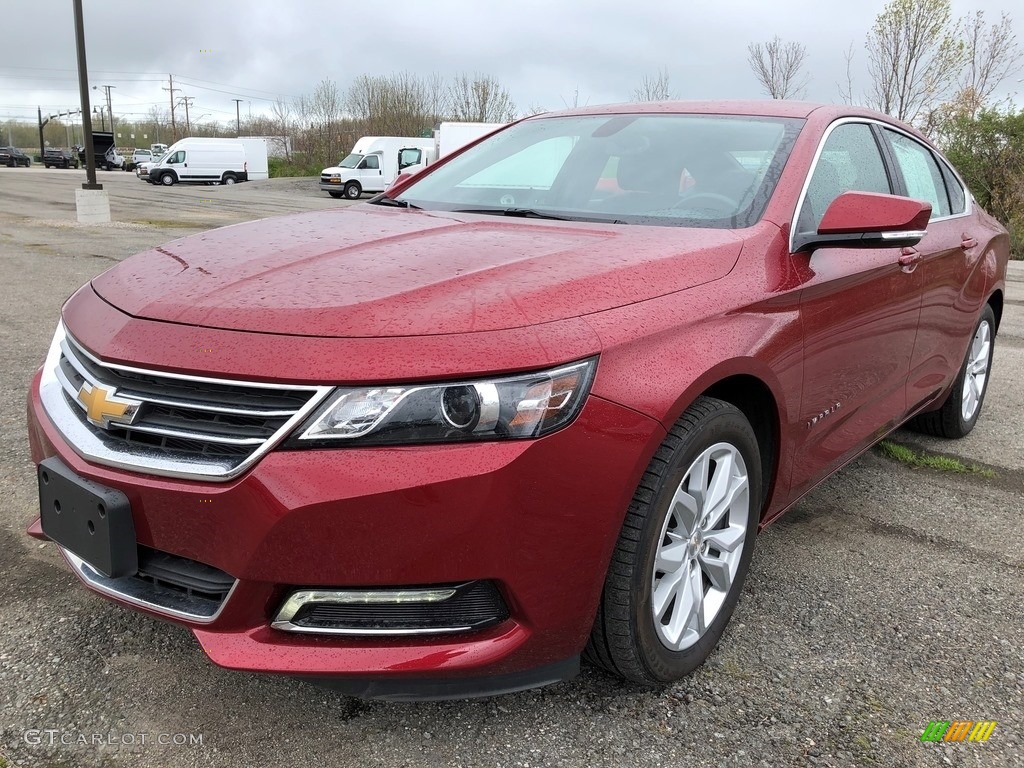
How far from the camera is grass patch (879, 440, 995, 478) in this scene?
13.0 feet

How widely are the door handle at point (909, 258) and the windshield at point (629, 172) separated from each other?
2.07 feet

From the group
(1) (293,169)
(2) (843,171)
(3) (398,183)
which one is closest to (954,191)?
(2) (843,171)

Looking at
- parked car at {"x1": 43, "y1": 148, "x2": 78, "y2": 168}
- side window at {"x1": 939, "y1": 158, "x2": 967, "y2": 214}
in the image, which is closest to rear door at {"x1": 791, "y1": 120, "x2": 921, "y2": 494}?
side window at {"x1": 939, "y1": 158, "x2": 967, "y2": 214}

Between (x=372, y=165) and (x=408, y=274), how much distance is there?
32837 mm

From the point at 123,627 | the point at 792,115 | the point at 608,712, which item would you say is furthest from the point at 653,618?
the point at 792,115

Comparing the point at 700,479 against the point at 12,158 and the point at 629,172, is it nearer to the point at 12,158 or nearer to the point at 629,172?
the point at 629,172

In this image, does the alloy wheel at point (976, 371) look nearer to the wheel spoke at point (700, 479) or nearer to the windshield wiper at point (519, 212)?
the windshield wiper at point (519, 212)

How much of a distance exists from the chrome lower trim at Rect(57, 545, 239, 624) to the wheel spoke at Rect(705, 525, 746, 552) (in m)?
1.22

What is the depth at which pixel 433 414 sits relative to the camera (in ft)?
5.35

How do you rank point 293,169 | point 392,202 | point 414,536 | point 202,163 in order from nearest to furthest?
point 414,536
point 392,202
point 202,163
point 293,169

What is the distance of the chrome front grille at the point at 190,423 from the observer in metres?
1.62

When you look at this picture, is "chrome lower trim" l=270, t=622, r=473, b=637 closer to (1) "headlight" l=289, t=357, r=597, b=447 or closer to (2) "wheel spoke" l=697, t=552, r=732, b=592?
(1) "headlight" l=289, t=357, r=597, b=447

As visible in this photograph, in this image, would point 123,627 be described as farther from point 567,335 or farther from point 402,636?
point 567,335

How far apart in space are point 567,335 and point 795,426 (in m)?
1.06
